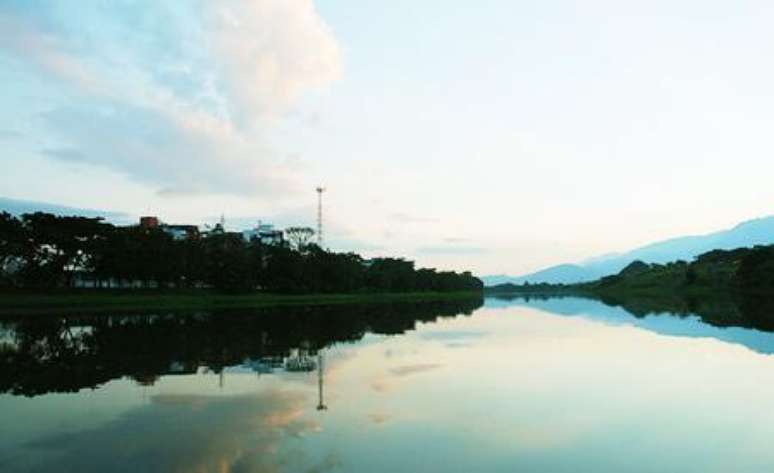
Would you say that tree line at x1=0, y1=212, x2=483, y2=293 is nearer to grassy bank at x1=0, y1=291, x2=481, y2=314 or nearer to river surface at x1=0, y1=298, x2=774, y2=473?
grassy bank at x1=0, y1=291, x2=481, y2=314

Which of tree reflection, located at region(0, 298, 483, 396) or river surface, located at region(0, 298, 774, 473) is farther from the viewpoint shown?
tree reflection, located at region(0, 298, 483, 396)

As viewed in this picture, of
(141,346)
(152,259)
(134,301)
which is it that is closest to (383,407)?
(141,346)

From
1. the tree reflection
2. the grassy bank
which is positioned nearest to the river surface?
the tree reflection

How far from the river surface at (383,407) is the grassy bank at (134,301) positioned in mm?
33604

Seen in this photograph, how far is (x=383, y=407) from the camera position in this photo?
17.1 metres

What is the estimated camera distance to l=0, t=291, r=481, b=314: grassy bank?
64975 millimetres

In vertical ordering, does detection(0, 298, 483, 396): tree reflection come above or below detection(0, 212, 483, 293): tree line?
below

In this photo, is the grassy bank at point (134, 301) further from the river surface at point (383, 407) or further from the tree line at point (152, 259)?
the river surface at point (383, 407)

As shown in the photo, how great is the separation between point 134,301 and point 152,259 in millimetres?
7211

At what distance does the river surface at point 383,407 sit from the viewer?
478 inches

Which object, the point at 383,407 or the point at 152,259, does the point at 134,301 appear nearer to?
the point at 152,259

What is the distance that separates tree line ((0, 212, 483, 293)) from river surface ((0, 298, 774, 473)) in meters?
43.0

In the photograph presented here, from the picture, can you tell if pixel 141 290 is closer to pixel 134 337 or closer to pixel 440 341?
pixel 134 337

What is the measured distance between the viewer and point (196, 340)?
118 feet
